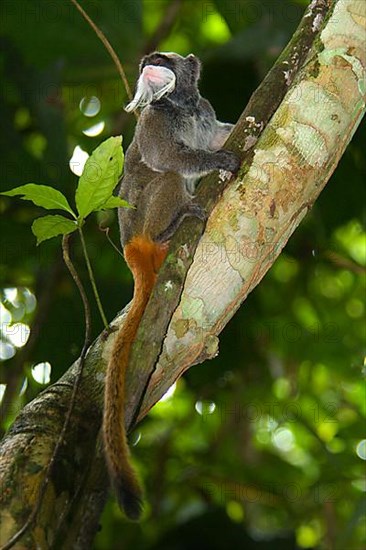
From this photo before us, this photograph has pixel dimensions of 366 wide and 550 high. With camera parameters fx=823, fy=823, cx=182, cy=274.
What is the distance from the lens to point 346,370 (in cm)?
399

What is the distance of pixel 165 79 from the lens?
2719 millimetres

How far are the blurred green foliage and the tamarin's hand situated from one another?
43cm

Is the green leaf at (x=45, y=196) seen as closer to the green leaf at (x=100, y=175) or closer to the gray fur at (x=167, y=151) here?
the green leaf at (x=100, y=175)

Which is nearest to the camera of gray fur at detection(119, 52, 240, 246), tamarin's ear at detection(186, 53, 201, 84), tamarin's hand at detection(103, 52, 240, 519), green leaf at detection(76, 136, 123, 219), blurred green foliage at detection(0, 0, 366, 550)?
green leaf at detection(76, 136, 123, 219)

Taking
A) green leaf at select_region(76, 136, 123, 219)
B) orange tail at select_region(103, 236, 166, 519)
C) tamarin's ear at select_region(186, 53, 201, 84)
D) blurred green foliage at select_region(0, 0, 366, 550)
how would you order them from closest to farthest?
orange tail at select_region(103, 236, 166, 519), green leaf at select_region(76, 136, 123, 219), tamarin's ear at select_region(186, 53, 201, 84), blurred green foliage at select_region(0, 0, 366, 550)

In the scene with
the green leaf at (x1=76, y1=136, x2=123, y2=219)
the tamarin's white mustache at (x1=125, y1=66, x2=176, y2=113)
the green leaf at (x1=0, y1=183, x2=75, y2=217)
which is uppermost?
the green leaf at (x1=76, y1=136, x2=123, y2=219)

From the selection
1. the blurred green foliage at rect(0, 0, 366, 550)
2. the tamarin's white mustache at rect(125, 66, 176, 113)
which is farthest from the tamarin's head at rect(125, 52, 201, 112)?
the blurred green foliage at rect(0, 0, 366, 550)

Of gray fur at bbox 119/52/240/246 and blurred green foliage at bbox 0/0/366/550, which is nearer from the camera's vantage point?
gray fur at bbox 119/52/240/246

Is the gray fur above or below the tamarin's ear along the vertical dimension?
below

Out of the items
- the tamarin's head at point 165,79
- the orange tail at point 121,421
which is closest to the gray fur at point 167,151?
the tamarin's head at point 165,79

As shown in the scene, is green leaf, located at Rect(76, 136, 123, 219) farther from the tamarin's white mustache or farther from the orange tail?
the tamarin's white mustache

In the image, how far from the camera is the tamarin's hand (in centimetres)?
257

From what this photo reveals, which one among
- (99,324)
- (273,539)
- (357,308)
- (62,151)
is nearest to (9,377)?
(99,324)

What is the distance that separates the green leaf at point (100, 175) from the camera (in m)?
1.75
